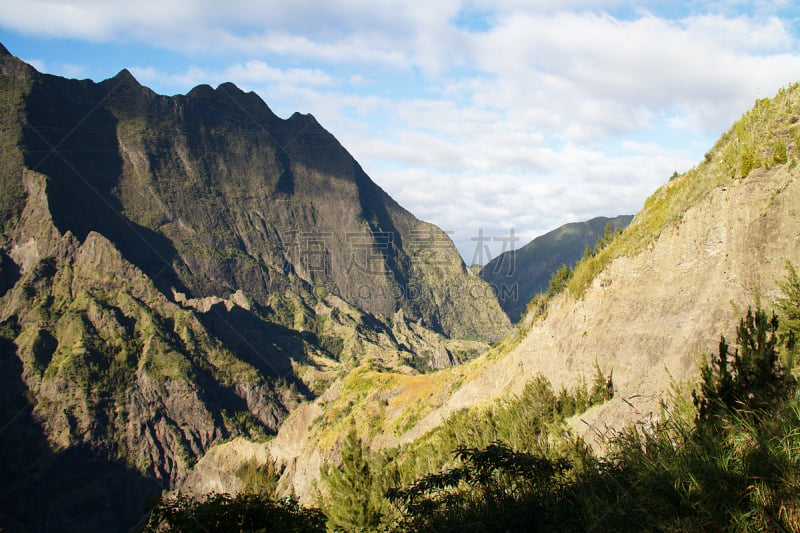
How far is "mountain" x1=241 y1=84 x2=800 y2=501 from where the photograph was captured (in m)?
22.1

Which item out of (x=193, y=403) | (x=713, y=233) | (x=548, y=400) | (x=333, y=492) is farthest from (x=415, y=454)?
(x=193, y=403)

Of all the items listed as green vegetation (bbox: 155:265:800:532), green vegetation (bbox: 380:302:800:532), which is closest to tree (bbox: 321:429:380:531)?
green vegetation (bbox: 155:265:800:532)

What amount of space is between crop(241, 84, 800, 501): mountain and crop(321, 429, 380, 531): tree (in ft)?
10.3

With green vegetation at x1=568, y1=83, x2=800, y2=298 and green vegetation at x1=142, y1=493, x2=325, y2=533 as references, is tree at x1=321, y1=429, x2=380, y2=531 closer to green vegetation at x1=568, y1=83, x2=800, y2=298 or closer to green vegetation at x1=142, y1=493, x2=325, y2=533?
green vegetation at x1=142, y1=493, x2=325, y2=533

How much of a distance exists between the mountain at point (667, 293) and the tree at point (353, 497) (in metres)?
3.15

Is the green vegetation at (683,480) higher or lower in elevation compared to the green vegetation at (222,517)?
higher

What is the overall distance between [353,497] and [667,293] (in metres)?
18.9

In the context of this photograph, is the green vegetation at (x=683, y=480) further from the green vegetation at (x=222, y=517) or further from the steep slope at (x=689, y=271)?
the steep slope at (x=689, y=271)

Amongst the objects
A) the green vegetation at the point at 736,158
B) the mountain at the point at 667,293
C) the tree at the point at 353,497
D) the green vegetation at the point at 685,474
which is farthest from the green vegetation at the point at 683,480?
the green vegetation at the point at 736,158

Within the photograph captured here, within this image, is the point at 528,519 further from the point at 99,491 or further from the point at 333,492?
the point at 99,491

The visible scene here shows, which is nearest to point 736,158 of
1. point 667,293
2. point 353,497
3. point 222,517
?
point 667,293

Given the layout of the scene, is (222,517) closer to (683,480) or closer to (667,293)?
(683,480)

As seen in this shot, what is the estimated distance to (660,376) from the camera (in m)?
24.9

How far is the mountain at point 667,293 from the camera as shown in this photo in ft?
72.5
